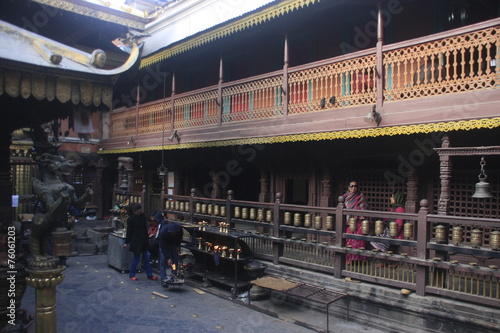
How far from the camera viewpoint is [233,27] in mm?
11297

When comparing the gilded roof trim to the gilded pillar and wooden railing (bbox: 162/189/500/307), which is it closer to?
wooden railing (bbox: 162/189/500/307)

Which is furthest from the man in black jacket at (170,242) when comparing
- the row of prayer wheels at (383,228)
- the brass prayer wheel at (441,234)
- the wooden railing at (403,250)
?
the brass prayer wheel at (441,234)

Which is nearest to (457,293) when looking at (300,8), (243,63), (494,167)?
(494,167)

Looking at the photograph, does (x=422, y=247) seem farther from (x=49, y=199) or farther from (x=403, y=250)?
(x=49, y=199)

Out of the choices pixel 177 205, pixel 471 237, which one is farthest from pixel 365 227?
pixel 177 205

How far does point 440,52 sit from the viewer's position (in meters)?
7.65

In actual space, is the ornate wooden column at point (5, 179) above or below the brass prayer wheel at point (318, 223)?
above

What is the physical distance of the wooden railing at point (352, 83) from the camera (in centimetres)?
734

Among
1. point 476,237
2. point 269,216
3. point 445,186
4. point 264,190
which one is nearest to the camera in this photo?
point 476,237

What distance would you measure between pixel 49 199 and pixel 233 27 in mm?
7834

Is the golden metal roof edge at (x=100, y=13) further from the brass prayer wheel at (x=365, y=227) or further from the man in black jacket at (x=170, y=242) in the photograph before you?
the brass prayer wheel at (x=365, y=227)

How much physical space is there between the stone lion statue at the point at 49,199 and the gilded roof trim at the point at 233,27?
266 inches

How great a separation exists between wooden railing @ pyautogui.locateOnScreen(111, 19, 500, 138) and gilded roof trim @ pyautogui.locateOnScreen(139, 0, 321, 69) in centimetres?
146

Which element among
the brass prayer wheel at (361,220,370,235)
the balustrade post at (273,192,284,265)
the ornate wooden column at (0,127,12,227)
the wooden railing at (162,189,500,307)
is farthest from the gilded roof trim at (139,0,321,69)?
the ornate wooden column at (0,127,12,227)
